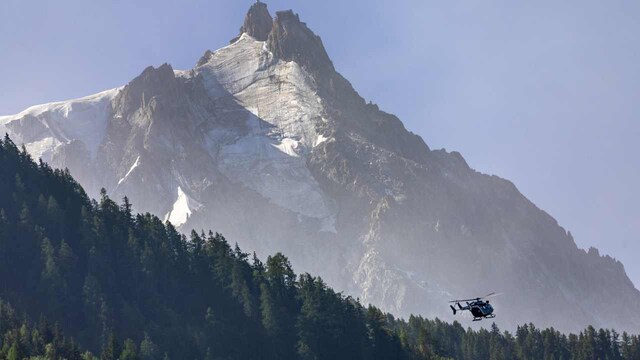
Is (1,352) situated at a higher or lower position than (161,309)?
lower

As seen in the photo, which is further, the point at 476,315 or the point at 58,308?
the point at 58,308

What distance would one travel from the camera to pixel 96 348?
586 ft

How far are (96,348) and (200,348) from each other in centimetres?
1675

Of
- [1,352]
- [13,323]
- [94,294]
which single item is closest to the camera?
[1,352]

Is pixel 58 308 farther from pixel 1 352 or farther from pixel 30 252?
pixel 1 352

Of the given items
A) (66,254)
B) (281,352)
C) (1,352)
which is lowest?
(1,352)

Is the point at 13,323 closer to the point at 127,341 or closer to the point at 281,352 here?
the point at 127,341

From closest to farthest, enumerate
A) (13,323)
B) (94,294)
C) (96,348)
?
(13,323) → (96,348) → (94,294)

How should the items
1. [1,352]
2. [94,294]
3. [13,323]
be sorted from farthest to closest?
1. [94,294]
2. [13,323]
3. [1,352]

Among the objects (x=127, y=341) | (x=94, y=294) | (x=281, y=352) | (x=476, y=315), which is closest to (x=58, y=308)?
(x=94, y=294)

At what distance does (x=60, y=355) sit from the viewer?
511 ft

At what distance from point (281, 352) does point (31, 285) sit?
40.2 metres

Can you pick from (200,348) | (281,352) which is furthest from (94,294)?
(281,352)

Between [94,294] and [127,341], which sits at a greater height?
[94,294]
